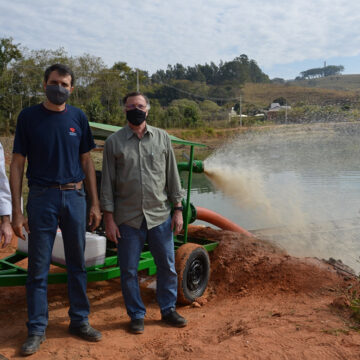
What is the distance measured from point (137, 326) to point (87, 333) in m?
0.50

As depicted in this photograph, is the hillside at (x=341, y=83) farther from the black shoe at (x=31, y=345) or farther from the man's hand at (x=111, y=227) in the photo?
the black shoe at (x=31, y=345)

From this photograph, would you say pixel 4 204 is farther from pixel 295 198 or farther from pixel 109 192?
pixel 295 198

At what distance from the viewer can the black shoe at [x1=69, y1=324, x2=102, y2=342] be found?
3869mm

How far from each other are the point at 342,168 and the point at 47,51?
1101 inches

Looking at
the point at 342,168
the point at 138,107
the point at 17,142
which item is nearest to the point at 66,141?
the point at 17,142

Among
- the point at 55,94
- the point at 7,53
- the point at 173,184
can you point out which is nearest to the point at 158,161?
the point at 173,184

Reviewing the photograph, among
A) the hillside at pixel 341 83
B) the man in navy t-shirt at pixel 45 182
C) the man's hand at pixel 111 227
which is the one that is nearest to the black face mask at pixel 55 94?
the man in navy t-shirt at pixel 45 182

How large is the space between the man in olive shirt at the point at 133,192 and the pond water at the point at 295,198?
4254 mm

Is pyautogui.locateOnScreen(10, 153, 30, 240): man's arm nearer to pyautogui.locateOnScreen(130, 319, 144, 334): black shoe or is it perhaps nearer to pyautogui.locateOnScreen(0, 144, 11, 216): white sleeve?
pyautogui.locateOnScreen(0, 144, 11, 216): white sleeve

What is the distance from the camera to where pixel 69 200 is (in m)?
3.73

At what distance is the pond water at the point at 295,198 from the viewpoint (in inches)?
356

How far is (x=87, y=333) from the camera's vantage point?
12.8ft

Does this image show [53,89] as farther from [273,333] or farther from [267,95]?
[267,95]

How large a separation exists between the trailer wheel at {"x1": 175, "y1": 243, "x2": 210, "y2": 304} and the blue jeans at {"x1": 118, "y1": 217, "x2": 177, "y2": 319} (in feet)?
2.02
